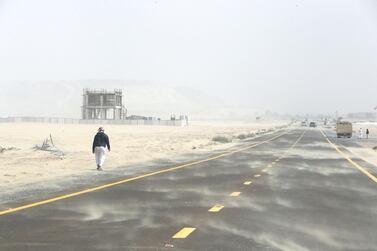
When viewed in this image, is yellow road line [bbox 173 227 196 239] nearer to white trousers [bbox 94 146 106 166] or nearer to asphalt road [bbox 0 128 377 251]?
asphalt road [bbox 0 128 377 251]

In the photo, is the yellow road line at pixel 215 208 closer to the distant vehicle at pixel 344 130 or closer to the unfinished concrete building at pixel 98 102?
the distant vehicle at pixel 344 130

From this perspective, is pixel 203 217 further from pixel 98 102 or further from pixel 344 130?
pixel 98 102

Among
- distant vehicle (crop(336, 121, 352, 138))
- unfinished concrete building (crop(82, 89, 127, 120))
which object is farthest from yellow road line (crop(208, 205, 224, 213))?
unfinished concrete building (crop(82, 89, 127, 120))

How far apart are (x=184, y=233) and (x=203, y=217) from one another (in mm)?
1606

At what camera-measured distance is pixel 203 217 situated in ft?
32.2

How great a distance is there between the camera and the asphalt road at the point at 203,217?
7.56m

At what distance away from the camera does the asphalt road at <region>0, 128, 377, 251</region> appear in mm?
7562

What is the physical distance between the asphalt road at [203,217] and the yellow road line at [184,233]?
0.6 inches

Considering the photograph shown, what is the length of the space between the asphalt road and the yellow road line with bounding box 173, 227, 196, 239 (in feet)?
0.05

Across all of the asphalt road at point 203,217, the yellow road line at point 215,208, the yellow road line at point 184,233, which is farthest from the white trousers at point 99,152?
the yellow road line at point 184,233

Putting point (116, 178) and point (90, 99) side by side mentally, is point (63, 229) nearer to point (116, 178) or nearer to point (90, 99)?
point (116, 178)

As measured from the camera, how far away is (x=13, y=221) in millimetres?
9320

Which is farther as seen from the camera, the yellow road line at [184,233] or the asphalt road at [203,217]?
the yellow road line at [184,233]

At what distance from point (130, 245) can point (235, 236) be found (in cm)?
165
